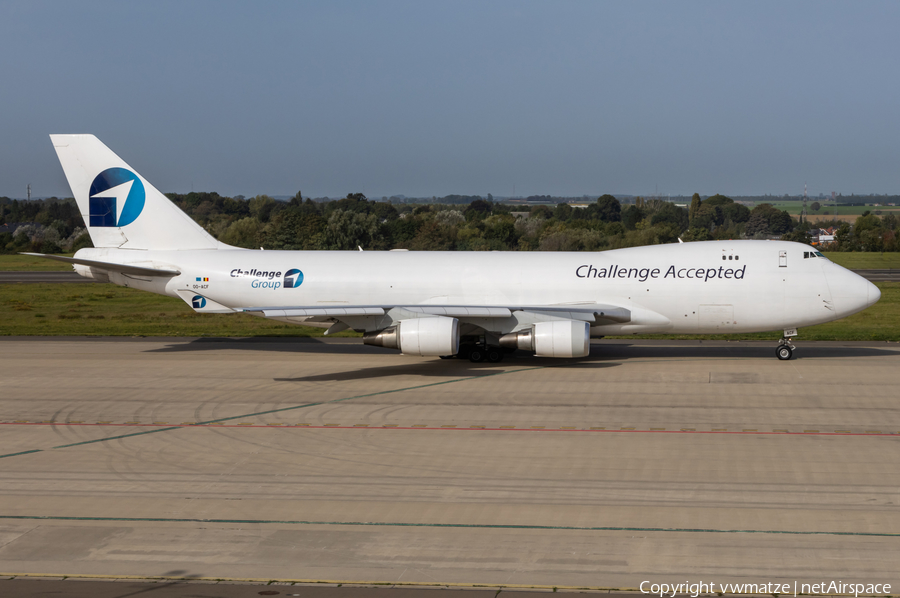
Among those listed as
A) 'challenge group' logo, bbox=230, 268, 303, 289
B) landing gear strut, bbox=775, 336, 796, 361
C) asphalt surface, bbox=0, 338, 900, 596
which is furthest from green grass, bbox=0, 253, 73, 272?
landing gear strut, bbox=775, 336, 796, 361

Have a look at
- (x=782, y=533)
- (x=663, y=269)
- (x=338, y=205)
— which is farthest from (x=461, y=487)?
(x=338, y=205)

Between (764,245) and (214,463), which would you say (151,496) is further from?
(764,245)

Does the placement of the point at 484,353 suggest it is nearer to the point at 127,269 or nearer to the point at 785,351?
the point at 785,351

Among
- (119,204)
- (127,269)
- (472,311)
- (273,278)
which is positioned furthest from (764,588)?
(119,204)

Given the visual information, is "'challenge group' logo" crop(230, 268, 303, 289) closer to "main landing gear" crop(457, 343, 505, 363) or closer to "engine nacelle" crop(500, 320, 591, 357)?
"main landing gear" crop(457, 343, 505, 363)

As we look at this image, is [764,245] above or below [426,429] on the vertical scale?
above

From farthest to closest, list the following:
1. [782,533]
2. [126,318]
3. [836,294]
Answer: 1. [126,318]
2. [836,294]
3. [782,533]

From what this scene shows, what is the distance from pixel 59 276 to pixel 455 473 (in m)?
62.6

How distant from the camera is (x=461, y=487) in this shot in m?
15.2

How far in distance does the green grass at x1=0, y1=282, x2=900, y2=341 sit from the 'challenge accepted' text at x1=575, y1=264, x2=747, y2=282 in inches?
286

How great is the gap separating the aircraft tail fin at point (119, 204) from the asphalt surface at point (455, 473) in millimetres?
5352

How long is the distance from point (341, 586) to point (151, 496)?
213 inches

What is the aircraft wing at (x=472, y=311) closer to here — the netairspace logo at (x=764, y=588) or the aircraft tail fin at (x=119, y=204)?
the aircraft tail fin at (x=119, y=204)

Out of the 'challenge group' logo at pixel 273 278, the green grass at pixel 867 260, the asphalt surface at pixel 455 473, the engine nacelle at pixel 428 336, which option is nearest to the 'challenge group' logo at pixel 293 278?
the 'challenge group' logo at pixel 273 278
